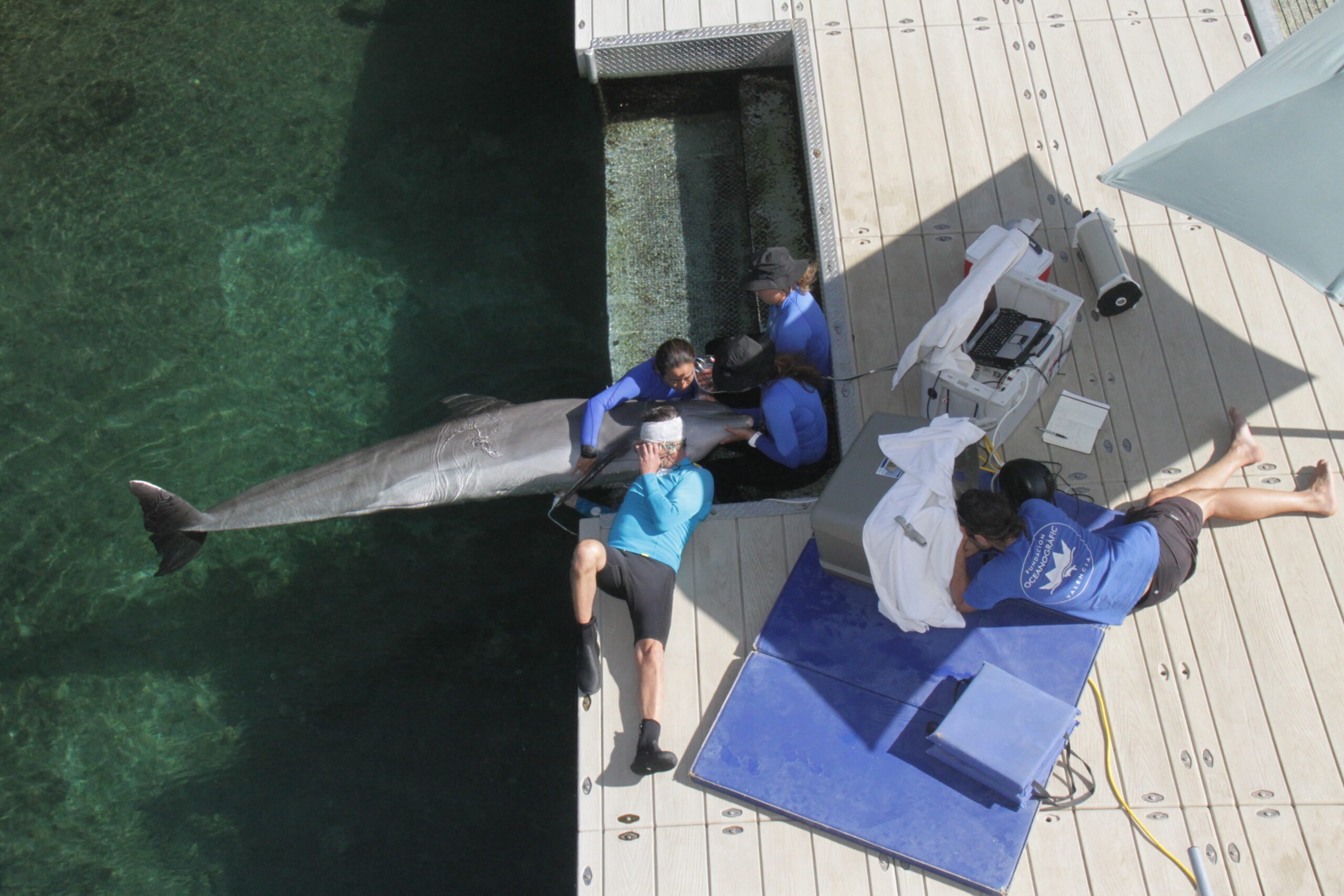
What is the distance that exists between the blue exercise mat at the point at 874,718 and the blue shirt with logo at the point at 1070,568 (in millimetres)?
301

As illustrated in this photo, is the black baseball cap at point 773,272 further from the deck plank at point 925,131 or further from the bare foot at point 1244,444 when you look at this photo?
the bare foot at point 1244,444

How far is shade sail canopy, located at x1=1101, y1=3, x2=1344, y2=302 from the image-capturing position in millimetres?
4188

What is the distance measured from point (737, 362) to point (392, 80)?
5588mm

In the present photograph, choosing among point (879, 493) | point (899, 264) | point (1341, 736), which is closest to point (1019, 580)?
point (879, 493)

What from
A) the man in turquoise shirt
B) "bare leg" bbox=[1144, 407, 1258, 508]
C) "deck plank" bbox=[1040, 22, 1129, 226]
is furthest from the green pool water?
"bare leg" bbox=[1144, 407, 1258, 508]

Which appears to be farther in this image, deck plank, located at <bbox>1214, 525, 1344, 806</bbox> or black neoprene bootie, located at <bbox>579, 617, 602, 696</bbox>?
black neoprene bootie, located at <bbox>579, 617, 602, 696</bbox>

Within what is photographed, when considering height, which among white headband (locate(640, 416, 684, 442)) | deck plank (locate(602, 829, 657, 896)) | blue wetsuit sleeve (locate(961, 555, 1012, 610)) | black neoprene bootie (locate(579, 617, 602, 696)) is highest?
white headband (locate(640, 416, 684, 442))

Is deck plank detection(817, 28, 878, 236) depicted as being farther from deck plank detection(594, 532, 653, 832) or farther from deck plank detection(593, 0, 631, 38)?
deck plank detection(594, 532, 653, 832)

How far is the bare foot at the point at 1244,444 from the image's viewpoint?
5.11 m

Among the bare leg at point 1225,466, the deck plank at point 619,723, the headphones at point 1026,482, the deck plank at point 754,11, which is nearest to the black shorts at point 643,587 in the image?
the deck plank at point 619,723

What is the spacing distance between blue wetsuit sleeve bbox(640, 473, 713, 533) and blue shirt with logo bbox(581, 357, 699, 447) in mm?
933

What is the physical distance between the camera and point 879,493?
177 inches

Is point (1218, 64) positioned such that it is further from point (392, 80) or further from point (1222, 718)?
point (392, 80)

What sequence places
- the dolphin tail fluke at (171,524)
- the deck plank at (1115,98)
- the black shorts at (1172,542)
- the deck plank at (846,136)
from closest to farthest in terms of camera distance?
the black shorts at (1172,542) → the dolphin tail fluke at (171,524) → the deck plank at (1115,98) → the deck plank at (846,136)
